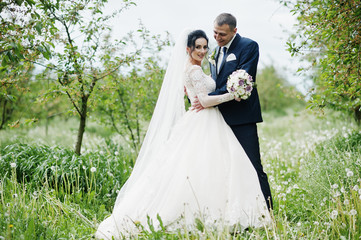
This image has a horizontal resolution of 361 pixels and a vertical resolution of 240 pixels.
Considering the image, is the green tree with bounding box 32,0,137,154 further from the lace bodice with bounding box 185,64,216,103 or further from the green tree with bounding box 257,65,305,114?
the green tree with bounding box 257,65,305,114

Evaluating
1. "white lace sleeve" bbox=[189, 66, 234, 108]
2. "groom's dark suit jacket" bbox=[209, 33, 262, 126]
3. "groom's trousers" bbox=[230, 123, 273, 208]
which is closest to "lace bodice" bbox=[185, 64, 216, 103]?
"white lace sleeve" bbox=[189, 66, 234, 108]

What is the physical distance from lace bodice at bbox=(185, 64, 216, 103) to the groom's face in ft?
1.47

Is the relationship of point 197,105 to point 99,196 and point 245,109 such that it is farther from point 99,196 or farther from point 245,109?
point 99,196

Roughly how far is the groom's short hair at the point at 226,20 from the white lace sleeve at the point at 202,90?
0.61 metres

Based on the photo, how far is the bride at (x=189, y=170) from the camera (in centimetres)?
383

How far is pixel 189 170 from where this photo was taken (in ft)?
13.0

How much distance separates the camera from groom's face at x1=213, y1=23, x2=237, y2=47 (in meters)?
4.25

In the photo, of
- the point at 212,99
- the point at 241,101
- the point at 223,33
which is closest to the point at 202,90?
the point at 212,99

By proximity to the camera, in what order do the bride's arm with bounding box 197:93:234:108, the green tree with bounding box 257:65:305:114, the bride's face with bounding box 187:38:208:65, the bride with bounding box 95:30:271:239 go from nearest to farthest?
the bride with bounding box 95:30:271:239 < the bride's arm with bounding box 197:93:234:108 < the bride's face with bounding box 187:38:208:65 < the green tree with bounding box 257:65:305:114

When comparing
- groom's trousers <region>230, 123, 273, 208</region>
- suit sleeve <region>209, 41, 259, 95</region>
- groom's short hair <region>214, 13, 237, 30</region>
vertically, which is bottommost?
groom's trousers <region>230, 123, 273, 208</region>

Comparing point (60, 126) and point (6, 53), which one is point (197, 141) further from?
point (60, 126)

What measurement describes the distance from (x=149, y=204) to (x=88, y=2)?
367cm

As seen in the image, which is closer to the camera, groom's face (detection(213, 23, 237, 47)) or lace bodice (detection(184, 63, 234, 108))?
lace bodice (detection(184, 63, 234, 108))

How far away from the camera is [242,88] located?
3.89m
